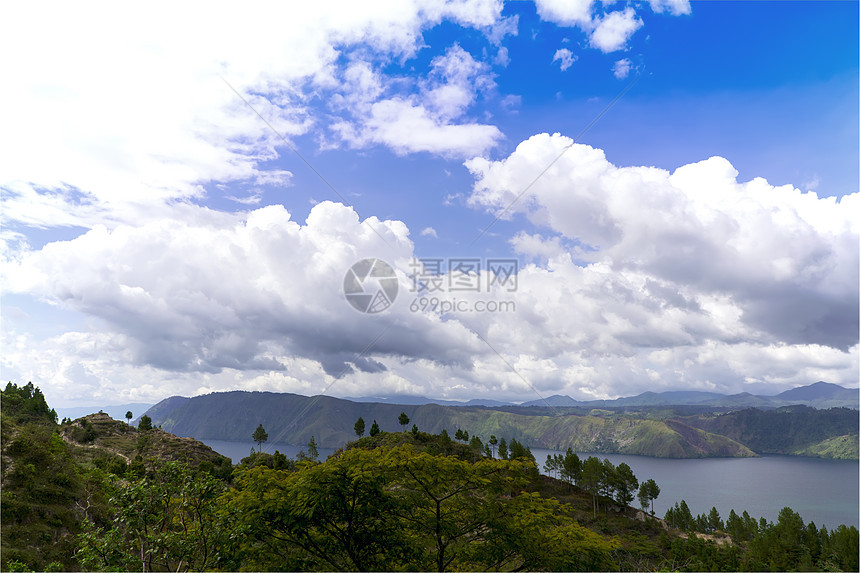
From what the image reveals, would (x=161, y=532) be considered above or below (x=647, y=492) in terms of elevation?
above

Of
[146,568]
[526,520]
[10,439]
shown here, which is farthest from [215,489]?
[10,439]

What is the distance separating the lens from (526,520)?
12.1 metres

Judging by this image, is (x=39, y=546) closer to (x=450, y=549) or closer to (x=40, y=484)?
(x=40, y=484)

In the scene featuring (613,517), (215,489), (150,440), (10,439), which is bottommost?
(613,517)

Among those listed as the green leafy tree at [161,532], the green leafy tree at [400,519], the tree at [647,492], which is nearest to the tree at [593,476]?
the tree at [647,492]

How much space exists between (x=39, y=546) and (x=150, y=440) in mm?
70811

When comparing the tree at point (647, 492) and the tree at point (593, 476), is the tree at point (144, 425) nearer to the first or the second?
the tree at point (593, 476)

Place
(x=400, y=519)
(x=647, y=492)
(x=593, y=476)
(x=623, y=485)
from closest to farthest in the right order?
(x=400, y=519) → (x=623, y=485) → (x=593, y=476) → (x=647, y=492)

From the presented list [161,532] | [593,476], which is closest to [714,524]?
[593,476]

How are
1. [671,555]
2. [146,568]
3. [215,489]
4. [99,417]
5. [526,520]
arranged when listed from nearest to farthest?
1. [146,568]
2. [215,489]
3. [526,520]
4. [671,555]
5. [99,417]

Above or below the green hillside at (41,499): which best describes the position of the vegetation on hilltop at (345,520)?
above

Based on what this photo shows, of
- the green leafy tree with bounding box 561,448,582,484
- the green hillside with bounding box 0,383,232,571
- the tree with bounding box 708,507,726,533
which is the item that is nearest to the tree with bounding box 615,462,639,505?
the green leafy tree with bounding box 561,448,582,484

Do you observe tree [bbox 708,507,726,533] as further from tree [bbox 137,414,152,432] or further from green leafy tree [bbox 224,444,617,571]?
tree [bbox 137,414,152,432]

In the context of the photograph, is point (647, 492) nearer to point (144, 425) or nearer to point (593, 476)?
point (593, 476)
